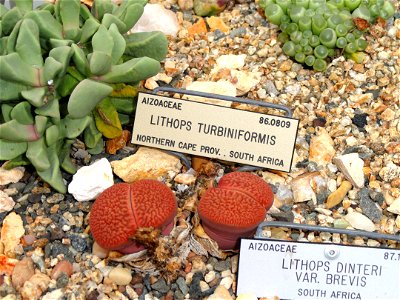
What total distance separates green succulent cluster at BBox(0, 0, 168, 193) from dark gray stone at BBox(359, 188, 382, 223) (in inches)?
24.8

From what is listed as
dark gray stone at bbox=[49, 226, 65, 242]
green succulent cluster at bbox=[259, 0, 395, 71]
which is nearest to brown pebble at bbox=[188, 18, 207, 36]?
green succulent cluster at bbox=[259, 0, 395, 71]

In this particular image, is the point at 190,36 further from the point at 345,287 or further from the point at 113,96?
the point at 345,287

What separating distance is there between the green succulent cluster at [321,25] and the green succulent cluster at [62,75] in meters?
0.45

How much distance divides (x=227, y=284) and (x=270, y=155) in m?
0.37

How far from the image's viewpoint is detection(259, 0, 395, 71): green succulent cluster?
7.07ft

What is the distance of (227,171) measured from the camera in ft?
6.51

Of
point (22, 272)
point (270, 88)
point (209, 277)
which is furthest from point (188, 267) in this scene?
point (270, 88)

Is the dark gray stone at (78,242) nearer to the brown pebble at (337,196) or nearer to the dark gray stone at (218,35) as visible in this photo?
the brown pebble at (337,196)

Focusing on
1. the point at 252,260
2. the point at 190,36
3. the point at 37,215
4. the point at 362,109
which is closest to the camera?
the point at 252,260

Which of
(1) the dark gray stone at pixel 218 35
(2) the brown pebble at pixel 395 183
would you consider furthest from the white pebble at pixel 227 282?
(1) the dark gray stone at pixel 218 35

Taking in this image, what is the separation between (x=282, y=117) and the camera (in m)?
1.92

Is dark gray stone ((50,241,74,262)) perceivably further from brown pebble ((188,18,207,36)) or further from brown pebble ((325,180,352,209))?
brown pebble ((188,18,207,36))

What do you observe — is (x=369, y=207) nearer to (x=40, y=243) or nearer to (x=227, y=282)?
(x=227, y=282)

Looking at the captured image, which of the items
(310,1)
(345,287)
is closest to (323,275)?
(345,287)
